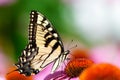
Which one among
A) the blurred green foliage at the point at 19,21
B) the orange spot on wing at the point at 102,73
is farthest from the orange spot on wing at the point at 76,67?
the blurred green foliage at the point at 19,21

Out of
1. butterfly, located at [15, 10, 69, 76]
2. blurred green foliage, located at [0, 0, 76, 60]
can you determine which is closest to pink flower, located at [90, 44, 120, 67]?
butterfly, located at [15, 10, 69, 76]

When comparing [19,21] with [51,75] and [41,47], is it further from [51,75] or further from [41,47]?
[51,75]

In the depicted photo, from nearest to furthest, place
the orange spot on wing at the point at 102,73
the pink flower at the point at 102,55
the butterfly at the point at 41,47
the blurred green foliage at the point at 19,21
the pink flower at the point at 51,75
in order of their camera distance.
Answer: the orange spot on wing at the point at 102,73 < the pink flower at the point at 51,75 < the butterfly at the point at 41,47 < the pink flower at the point at 102,55 < the blurred green foliage at the point at 19,21

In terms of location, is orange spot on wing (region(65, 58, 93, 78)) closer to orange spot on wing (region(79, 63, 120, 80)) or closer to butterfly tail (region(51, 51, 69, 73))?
butterfly tail (region(51, 51, 69, 73))

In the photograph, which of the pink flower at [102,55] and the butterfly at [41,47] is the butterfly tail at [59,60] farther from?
the pink flower at [102,55]

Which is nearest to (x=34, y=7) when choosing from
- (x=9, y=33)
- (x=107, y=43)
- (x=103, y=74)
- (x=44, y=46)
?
(x=9, y=33)

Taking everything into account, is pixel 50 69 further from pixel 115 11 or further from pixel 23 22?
pixel 115 11

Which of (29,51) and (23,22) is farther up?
(29,51)
